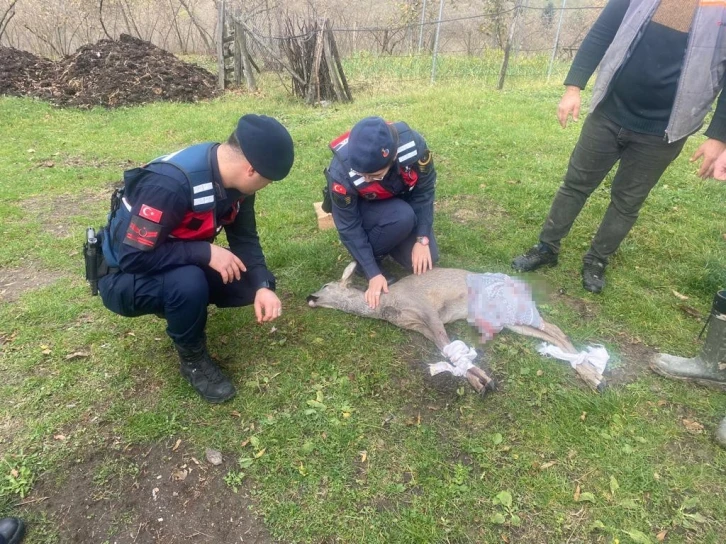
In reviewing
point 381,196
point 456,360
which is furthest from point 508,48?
point 456,360

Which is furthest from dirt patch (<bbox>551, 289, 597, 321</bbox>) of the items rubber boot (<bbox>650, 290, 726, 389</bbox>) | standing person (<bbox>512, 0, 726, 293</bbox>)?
rubber boot (<bbox>650, 290, 726, 389</bbox>)

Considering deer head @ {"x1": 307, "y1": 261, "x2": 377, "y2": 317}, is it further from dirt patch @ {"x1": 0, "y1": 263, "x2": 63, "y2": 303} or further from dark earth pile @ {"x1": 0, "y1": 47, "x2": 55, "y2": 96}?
dark earth pile @ {"x1": 0, "y1": 47, "x2": 55, "y2": 96}

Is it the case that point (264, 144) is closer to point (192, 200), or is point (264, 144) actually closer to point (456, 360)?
point (192, 200)

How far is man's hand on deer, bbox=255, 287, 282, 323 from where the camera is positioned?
7.63 ft

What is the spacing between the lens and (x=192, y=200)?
202 cm

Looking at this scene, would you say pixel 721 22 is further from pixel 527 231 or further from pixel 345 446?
pixel 345 446

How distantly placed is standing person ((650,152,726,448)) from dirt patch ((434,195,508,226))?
1787mm

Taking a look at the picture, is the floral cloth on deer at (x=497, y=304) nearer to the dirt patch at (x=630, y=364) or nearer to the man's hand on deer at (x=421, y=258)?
the man's hand on deer at (x=421, y=258)

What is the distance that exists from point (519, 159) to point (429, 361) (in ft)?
11.2

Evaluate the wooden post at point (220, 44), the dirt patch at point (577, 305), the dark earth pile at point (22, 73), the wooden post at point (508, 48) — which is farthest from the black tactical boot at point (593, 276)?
the dark earth pile at point (22, 73)

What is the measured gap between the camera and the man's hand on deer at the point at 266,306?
2.32 m

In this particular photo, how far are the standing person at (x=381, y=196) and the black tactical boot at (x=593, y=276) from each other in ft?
3.31

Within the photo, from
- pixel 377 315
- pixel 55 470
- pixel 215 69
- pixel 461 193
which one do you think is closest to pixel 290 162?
pixel 377 315

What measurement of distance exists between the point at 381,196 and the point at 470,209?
1.55m
